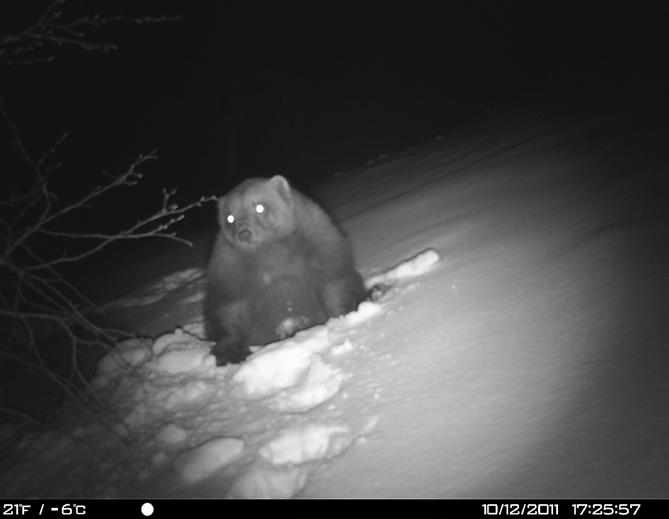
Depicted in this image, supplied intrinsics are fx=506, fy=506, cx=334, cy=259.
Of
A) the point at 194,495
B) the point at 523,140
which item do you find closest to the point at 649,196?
the point at 194,495

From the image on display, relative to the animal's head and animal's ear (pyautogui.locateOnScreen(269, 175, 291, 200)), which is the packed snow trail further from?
animal's ear (pyautogui.locateOnScreen(269, 175, 291, 200))

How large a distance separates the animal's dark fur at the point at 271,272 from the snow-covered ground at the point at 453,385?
0.36 meters

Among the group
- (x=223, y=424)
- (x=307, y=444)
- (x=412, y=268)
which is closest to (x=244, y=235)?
(x=412, y=268)

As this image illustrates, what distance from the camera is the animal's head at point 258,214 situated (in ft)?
12.3

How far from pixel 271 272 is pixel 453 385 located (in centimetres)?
190

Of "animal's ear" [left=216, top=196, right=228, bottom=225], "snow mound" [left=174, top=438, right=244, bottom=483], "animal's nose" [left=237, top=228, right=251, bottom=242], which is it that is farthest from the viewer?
"animal's ear" [left=216, top=196, right=228, bottom=225]

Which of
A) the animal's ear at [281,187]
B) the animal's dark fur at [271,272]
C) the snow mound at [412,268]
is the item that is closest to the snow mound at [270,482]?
the animal's dark fur at [271,272]

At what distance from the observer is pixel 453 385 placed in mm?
2314

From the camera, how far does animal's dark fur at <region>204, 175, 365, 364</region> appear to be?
3.79 m

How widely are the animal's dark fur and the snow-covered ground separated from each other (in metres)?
0.36

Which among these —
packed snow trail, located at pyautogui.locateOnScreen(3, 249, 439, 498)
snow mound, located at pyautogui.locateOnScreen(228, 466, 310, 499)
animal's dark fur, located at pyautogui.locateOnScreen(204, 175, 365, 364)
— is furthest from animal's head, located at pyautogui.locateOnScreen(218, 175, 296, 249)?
snow mound, located at pyautogui.locateOnScreen(228, 466, 310, 499)

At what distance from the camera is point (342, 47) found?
39.9m
